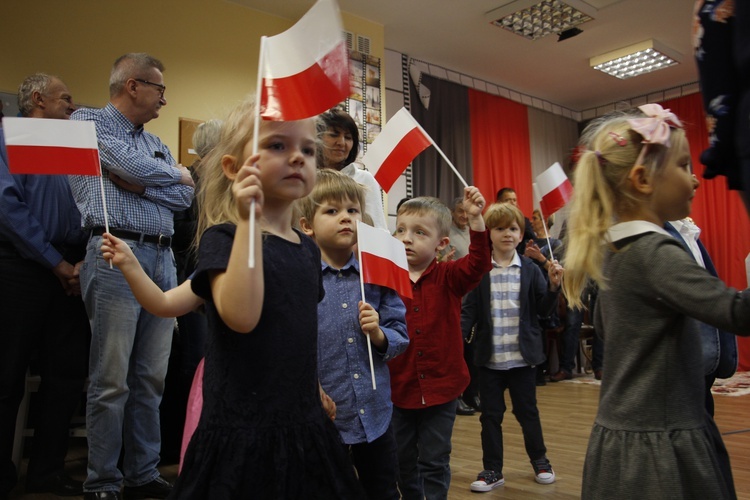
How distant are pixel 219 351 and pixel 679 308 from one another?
83cm

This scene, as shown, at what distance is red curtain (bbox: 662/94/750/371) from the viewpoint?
6688mm

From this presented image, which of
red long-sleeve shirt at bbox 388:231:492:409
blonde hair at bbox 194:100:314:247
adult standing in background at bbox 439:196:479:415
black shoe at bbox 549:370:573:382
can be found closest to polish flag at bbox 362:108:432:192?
red long-sleeve shirt at bbox 388:231:492:409

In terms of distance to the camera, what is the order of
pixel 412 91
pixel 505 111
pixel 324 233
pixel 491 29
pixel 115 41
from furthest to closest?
pixel 505 111, pixel 412 91, pixel 491 29, pixel 115 41, pixel 324 233

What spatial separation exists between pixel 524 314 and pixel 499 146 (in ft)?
14.9

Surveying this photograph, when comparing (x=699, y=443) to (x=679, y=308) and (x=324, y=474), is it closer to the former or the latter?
(x=679, y=308)

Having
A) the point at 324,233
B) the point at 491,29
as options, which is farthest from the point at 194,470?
the point at 491,29

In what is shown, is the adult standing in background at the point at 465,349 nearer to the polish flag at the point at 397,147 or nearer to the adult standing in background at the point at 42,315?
the polish flag at the point at 397,147

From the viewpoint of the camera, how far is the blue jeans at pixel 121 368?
6.94ft

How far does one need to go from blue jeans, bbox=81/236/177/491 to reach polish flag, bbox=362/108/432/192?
915 mm

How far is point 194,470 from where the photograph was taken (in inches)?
40.0

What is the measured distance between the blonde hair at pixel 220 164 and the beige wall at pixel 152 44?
2.32m

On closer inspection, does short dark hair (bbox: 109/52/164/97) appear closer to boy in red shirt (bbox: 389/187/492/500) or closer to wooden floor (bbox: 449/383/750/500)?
boy in red shirt (bbox: 389/187/492/500)

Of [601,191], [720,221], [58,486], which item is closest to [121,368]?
[58,486]

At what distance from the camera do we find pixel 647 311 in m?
1.19
